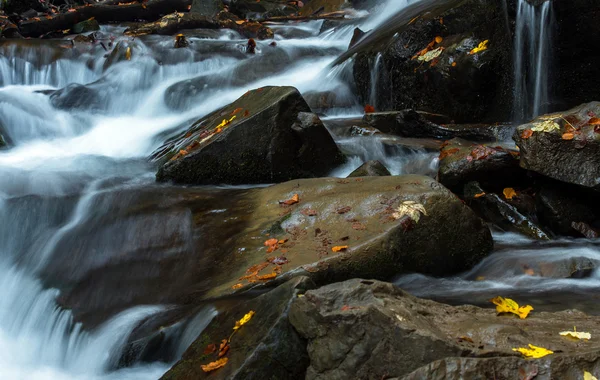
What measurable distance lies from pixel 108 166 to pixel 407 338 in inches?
240

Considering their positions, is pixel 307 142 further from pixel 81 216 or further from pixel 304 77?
pixel 304 77

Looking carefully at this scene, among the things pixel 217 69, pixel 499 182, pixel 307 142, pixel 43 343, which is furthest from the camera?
pixel 217 69

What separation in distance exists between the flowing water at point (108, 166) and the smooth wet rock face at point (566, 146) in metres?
0.69

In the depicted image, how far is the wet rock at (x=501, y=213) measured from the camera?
539cm

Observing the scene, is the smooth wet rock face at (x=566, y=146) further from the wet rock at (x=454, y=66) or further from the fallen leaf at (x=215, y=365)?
the fallen leaf at (x=215, y=365)

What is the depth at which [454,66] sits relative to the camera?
7.99 meters

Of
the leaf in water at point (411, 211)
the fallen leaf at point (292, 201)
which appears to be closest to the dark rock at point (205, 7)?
the fallen leaf at point (292, 201)

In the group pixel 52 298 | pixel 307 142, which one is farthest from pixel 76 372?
pixel 307 142

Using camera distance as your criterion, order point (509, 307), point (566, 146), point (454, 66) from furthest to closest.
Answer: point (454, 66), point (566, 146), point (509, 307)

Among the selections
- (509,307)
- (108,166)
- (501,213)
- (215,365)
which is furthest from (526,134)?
(108,166)

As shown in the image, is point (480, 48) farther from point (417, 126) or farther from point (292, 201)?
point (292, 201)

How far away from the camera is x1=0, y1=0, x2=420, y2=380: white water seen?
13.1ft

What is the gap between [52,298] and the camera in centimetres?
441

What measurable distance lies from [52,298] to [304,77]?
762 cm
